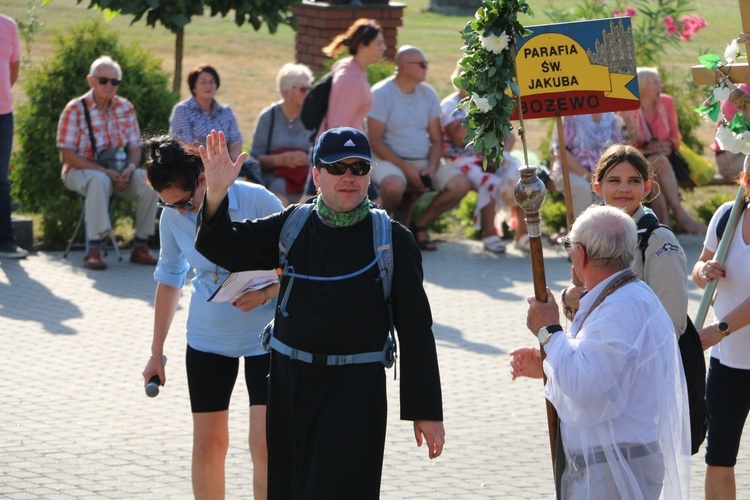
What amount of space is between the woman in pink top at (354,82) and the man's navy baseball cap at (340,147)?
20.7 ft

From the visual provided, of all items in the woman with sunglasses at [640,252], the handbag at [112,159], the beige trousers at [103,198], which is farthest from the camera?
the handbag at [112,159]

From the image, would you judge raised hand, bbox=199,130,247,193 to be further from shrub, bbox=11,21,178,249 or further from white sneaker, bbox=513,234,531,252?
white sneaker, bbox=513,234,531,252

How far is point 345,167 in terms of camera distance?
15.2 feet

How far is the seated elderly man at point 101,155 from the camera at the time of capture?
450 inches

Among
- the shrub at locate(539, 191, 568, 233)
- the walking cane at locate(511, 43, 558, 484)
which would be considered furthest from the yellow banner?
the shrub at locate(539, 191, 568, 233)

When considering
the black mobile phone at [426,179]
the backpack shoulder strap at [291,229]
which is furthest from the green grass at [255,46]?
the backpack shoulder strap at [291,229]

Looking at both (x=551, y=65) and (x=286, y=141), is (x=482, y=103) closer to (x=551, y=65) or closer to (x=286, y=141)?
(x=551, y=65)

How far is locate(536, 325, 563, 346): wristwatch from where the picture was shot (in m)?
4.36

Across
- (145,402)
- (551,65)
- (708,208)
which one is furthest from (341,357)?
(708,208)

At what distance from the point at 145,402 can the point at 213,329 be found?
258 centimetres

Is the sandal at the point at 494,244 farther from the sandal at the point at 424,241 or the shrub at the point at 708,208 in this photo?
the shrub at the point at 708,208

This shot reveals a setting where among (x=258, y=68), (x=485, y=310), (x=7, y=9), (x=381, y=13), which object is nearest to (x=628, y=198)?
(x=485, y=310)

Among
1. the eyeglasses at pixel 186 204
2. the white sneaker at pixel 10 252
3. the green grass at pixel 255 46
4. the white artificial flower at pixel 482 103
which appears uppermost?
the green grass at pixel 255 46

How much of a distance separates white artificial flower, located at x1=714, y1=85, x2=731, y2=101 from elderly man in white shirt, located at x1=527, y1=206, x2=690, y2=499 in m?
1.50
